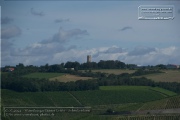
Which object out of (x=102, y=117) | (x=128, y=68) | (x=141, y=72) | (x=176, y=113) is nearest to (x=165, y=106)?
(x=176, y=113)

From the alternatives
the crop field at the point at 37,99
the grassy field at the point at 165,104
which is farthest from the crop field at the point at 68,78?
the grassy field at the point at 165,104

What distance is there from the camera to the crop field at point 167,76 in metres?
56.2

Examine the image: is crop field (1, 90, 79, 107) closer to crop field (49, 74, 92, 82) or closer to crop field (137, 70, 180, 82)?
crop field (49, 74, 92, 82)

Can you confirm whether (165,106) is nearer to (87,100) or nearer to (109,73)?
(87,100)

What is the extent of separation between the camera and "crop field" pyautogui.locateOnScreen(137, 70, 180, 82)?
5623cm

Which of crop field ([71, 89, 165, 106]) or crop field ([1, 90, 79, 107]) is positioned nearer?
crop field ([1, 90, 79, 107])

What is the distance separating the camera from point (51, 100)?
162 ft

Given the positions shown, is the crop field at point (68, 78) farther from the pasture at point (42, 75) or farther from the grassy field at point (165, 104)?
the grassy field at point (165, 104)

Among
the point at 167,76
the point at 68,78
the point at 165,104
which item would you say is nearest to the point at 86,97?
the point at 68,78

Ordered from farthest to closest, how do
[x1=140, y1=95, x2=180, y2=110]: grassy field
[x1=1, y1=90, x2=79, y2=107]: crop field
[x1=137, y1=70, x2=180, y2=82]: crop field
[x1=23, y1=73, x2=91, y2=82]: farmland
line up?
[x1=23, y1=73, x2=91, y2=82]: farmland, [x1=137, y1=70, x2=180, y2=82]: crop field, [x1=1, y1=90, x2=79, y2=107]: crop field, [x1=140, y1=95, x2=180, y2=110]: grassy field

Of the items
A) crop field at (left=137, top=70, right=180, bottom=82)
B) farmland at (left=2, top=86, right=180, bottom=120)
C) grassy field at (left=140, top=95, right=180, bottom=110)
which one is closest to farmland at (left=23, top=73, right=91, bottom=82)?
farmland at (left=2, top=86, right=180, bottom=120)

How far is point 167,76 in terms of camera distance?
57.9 meters

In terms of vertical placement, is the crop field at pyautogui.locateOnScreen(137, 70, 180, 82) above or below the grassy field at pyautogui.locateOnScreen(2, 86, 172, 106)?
above

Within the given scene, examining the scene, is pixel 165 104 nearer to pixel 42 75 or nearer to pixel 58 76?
pixel 58 76
